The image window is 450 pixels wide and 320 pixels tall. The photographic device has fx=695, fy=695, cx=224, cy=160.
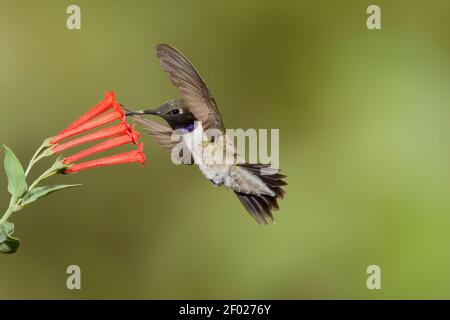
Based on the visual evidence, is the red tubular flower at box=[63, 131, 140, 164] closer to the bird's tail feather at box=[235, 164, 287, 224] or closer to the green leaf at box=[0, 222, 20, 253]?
the green leaf at box=[0, 222, 20, 253]

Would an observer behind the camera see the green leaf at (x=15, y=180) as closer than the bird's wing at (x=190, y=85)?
Yes

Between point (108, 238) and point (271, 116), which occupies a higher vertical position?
point (271, 116)

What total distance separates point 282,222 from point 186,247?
875 millimetres

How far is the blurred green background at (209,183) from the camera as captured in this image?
5.95 m

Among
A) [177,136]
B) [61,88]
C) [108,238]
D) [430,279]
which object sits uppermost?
[61,88]

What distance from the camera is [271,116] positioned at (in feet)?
20.7

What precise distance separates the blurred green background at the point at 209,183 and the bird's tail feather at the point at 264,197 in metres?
3.14

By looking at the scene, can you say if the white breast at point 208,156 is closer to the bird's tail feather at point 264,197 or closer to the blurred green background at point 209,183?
the bird's tail feather at point 264,197

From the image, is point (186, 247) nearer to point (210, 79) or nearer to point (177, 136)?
point (210, 79)

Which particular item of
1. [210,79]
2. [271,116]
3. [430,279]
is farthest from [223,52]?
[430,279]

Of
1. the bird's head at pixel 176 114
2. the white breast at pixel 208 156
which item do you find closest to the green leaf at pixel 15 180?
the bird's head at pixel 176 114

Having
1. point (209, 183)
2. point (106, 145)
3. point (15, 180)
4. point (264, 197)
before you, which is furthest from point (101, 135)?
point (209, 183)

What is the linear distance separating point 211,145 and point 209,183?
325cm

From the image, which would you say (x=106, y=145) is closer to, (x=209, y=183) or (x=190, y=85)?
Result: (x=190, y=85)
